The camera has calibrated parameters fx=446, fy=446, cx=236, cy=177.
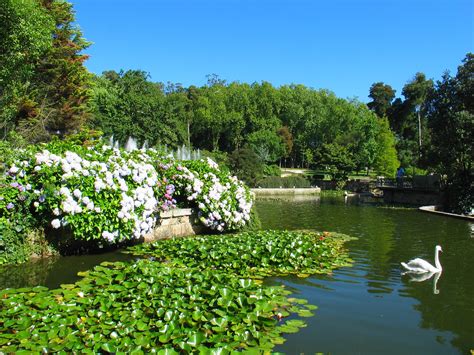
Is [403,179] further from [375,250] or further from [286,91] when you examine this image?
[286,91]

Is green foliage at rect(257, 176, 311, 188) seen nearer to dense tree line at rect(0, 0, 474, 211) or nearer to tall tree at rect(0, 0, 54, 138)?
dense tree line at rect(0, 0, 474, 211)

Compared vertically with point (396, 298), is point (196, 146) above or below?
above

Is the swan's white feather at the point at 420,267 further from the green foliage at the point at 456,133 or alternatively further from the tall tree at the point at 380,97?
the tall tree at the point at 380,97

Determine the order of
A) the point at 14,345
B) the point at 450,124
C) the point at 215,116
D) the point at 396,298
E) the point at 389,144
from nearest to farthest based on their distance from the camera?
the point at 14,345 < the point at 396,298 < the point at 450,124 < the point at 389,144 < the point at 215,116

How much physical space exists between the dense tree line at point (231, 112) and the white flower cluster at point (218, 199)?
25.2 feet

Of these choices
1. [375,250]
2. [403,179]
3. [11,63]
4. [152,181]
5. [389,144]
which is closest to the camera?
[152,181]

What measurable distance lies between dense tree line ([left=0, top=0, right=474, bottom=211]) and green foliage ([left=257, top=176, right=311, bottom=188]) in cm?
350

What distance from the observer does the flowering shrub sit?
23.8 feet

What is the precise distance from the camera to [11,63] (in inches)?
558

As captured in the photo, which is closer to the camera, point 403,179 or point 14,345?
point 14,345

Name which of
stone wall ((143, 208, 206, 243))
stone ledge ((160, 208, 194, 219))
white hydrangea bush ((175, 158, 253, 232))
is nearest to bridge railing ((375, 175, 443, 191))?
white hydrangea bush ((175, 158, 253, 232))

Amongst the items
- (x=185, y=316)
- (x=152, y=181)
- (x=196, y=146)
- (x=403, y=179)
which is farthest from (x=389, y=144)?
(x=185, y=316)

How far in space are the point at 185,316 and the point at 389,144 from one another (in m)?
44.0

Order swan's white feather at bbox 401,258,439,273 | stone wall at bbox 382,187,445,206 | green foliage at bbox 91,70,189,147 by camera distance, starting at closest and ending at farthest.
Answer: swan's white feather at bbox 401,258,439,273 < stone wall at bbox 382,187,445,206 < green foliage at bbox 91,70,189,147
